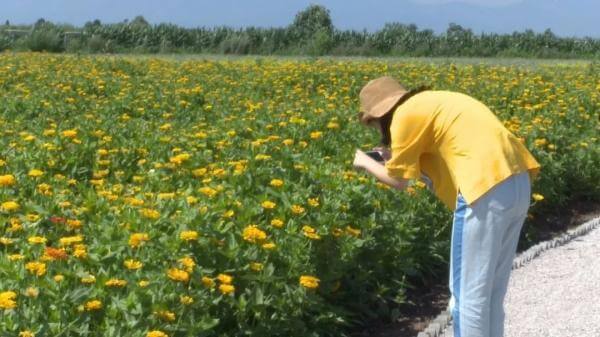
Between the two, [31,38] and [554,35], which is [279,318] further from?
[554,35]

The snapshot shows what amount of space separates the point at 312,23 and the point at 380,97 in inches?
1689

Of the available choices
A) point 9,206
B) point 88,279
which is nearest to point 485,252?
point 88,279

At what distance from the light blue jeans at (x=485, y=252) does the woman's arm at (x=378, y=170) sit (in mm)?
233

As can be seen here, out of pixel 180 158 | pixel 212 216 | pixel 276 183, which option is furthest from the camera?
pixel 180 158

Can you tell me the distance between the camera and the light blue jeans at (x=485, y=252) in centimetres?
357

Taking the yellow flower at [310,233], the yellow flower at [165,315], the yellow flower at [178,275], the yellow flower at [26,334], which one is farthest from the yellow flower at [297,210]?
the yellow flower at [26,334]

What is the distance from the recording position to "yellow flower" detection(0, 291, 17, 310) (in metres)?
3.19

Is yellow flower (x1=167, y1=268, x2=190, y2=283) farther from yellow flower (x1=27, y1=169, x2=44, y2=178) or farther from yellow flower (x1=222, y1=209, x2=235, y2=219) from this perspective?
yellow flower (x1=27, y1=169, x2=44, y2=178)

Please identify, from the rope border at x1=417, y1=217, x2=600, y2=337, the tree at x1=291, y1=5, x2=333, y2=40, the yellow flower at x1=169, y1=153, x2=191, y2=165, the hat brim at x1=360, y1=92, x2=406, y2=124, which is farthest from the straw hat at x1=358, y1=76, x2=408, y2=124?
the tree at x1=291, y1=5, x2=333, y2=40

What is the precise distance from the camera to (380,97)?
3750 millimetres

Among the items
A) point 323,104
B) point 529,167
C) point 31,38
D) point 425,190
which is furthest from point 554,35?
point 529,167

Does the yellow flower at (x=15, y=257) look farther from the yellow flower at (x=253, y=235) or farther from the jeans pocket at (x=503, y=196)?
the jeans pocket at (x=503, y=196)

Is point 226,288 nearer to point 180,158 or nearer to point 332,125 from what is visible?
point 180,158

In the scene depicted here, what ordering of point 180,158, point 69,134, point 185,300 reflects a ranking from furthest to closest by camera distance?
point 69,134 < point 180,158 < point 185,300
